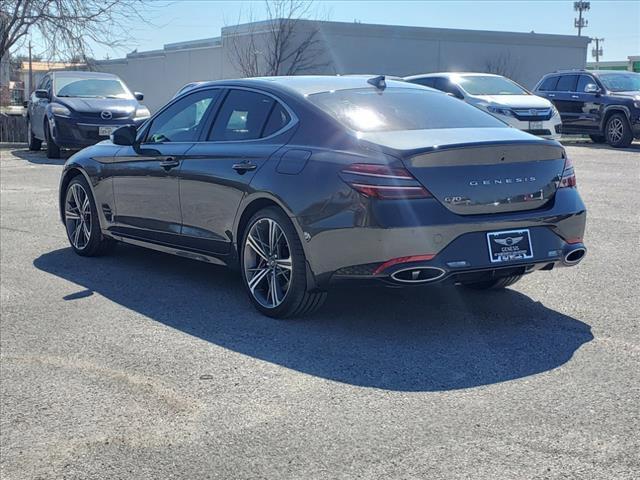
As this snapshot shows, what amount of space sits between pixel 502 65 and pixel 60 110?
2730cm

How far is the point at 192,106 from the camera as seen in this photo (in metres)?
7.22

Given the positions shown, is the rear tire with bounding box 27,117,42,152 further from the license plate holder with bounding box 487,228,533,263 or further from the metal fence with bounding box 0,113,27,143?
the license plate holder with bounding box 487,228,533,263

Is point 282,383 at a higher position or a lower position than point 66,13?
lower

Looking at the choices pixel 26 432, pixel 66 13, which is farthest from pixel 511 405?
pixel 66 13

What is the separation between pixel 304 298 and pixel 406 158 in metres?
1.14

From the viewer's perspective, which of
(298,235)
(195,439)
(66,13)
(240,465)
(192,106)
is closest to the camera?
(240,465)

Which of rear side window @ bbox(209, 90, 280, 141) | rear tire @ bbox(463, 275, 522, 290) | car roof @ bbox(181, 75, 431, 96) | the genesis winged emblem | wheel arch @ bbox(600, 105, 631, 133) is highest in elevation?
car roof @ bbox(181, 75, 431, 96)

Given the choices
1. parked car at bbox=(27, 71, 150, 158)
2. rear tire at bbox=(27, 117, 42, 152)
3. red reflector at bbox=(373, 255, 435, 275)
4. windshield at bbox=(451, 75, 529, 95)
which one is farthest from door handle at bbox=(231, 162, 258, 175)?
rear tire at bbox=(27, 117, 42, 152)

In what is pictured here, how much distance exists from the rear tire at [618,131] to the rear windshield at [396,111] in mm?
14799

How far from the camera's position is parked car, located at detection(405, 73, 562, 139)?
17.2 m

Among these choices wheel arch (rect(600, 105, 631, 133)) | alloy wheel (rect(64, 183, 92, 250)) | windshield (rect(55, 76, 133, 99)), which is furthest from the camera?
wheel arch (rect(600, 105, 631, 133))

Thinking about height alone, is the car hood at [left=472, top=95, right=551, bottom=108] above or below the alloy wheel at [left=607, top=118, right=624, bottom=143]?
above

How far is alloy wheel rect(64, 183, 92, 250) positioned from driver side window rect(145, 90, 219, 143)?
3.86ft

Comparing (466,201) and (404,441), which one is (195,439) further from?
(466,201)
